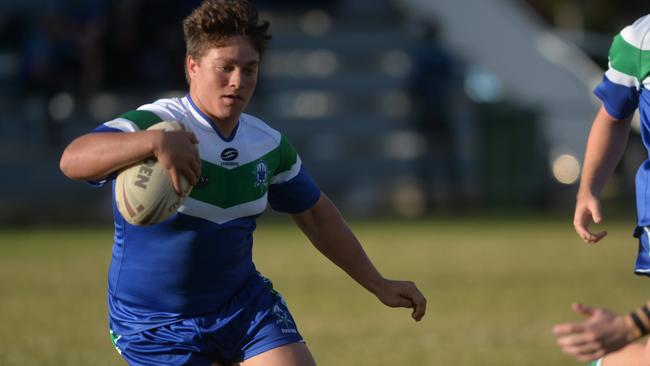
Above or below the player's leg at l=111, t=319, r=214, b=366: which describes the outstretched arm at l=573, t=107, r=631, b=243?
above

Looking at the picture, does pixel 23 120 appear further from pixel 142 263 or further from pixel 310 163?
pixel 142 263

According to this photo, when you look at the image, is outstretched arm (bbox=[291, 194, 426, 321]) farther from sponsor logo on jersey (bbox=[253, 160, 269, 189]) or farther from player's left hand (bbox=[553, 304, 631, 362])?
player's left hand (bbox=[553, 304, 631, 362])

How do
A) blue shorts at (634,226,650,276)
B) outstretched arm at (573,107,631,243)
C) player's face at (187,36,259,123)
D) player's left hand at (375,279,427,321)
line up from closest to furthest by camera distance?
player's face at (187,36,259,123)
blue shorts at (634,226,650,276)
outstretched arm at (573,107,631,243)
player's left hand at (375,279,427,321)

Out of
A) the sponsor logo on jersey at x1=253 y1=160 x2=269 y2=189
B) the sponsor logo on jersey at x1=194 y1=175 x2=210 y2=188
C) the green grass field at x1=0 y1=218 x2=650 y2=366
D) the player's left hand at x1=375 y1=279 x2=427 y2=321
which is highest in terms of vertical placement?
the sponsor logo on jersey at x1=194 y1=175 x2=210 y2=188

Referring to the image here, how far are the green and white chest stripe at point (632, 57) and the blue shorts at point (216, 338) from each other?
1548mm

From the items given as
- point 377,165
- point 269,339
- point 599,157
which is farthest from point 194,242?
point 377,165

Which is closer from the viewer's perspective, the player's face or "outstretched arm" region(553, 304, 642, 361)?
"outstretched arm" region(553, 304, 642, 361)

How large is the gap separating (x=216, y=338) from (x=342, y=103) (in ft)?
65.2

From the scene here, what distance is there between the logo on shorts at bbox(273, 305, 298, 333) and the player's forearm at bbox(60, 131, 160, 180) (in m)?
0.96

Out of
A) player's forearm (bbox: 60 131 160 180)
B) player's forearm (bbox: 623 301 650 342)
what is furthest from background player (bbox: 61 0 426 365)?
player's forearm (bbox: 623 301 650 342)

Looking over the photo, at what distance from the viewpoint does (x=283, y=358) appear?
470 cm

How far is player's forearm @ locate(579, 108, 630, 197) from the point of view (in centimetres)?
500

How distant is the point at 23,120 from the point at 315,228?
1646 cm

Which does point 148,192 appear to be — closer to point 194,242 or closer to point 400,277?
point 194,242
